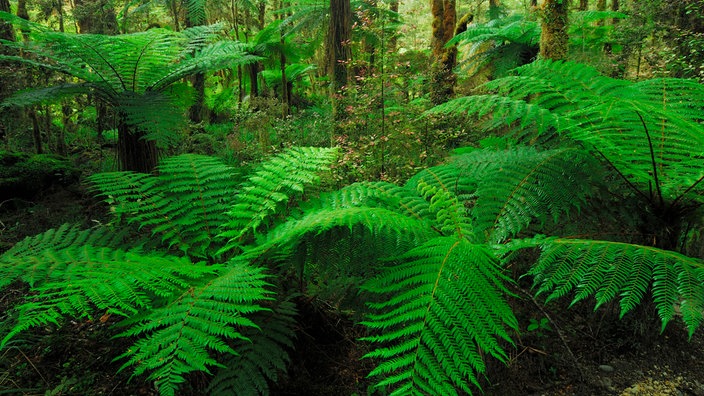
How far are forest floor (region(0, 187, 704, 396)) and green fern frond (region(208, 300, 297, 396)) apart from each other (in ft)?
0.87

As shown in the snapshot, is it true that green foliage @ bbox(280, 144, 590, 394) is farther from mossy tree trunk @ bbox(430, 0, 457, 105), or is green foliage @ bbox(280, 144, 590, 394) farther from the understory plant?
mossy tree trunk @ bbox(430, 0, 457, 105)

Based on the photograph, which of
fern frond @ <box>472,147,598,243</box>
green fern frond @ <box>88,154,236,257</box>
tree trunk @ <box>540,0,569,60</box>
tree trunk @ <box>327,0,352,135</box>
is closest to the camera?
fern frond @ <box>472,147,598,243</box>

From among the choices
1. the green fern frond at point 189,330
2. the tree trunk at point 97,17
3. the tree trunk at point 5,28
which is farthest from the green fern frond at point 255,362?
the tree trunk at point 97,17

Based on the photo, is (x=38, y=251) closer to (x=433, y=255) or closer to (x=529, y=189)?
(x=433, y=255)

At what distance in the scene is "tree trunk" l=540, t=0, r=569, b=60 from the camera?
3270mm

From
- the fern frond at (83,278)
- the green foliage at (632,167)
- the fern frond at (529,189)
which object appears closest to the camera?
the fern frond at (83,278)

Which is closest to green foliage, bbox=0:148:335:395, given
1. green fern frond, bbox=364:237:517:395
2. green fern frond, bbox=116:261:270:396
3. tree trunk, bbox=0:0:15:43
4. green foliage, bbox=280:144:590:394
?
green fern frond, bbox=116:261:270:396

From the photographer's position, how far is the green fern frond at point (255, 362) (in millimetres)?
1284

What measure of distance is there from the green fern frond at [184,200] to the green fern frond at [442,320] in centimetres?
109

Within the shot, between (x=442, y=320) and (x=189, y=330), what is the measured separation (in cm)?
70

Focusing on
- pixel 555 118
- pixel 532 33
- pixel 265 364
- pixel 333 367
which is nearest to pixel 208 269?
pixel 265 364

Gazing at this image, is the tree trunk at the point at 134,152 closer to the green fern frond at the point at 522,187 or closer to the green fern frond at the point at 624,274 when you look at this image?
the green fern frond at the point at 522,187

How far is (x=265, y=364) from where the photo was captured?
4.42 feet

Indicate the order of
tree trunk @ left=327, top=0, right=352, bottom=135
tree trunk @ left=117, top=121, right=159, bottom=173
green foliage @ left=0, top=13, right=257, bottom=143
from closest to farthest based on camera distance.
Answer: green foliage @ left=0, top=13, right=257, bottom=143, tree trunk @ left=117, top=121, right=159, bottom=173, tree trunk @ left=327, top=0, right=352, bottom=135
